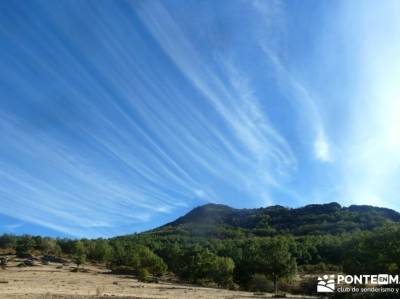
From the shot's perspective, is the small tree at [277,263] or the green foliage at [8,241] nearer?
the small tree at [277,263]

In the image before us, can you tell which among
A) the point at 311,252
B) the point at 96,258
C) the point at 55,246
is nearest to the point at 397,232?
the point at 311,252

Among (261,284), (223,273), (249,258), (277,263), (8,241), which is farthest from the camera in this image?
(8,241)

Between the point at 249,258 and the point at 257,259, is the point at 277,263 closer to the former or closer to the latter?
the point at 257,259

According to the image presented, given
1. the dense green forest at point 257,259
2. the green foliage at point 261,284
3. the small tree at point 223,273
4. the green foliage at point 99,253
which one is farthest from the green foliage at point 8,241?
the green foliage at point 261,284

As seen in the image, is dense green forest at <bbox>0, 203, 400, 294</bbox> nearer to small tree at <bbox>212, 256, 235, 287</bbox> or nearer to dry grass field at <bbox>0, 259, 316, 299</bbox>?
small tree at <bbox>212, 256, 235, 287</bbox>

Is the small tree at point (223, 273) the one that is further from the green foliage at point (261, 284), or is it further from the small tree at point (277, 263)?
the small tree at point (277, 263)

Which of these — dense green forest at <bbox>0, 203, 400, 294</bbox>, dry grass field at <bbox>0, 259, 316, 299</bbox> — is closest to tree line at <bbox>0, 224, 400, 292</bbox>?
dense green forest at <bbox>0, 203, 400, 294</bbox>

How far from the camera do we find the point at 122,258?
5497 inches

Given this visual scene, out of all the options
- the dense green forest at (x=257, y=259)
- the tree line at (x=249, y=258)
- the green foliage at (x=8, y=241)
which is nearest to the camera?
the tree line at (x=249, y=258)

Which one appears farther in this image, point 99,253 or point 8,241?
point 8,241

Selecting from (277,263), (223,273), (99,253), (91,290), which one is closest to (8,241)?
(99,253)

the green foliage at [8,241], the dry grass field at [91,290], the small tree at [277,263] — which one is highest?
the green foliage at [8,241]

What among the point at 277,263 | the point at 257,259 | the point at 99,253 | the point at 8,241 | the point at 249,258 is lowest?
the point at 277,263

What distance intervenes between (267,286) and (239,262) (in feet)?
69.6
